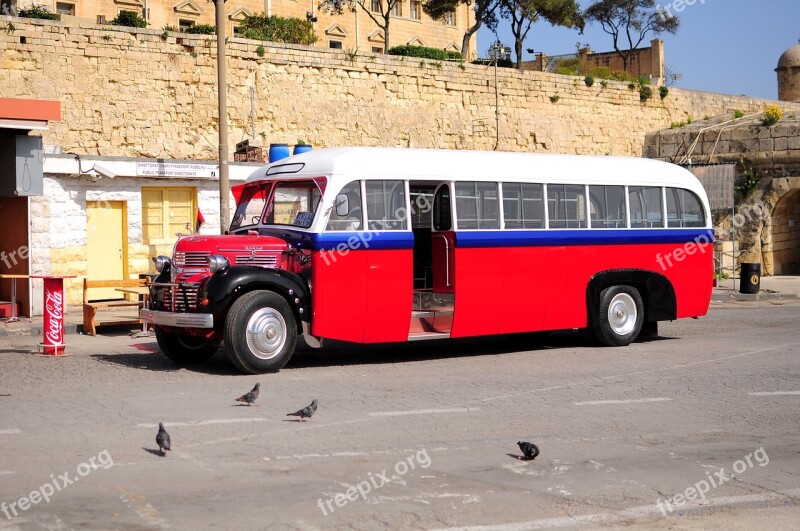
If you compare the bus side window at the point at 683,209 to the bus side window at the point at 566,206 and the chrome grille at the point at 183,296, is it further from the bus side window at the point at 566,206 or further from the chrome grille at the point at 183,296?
the chrome grille at the point at 183,296

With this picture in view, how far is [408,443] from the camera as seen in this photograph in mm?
7859

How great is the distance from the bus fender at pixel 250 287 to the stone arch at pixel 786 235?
22.6 meters

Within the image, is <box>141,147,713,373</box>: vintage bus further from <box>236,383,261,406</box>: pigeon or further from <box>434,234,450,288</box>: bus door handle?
<box>236,383,261,406</box>: pigeon

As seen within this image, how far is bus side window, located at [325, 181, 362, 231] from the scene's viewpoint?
11703mm

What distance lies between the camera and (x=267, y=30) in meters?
40.2

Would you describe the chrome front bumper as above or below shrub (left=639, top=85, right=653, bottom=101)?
below

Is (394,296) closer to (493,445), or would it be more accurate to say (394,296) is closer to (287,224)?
(287,224)

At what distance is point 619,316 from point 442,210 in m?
3.13

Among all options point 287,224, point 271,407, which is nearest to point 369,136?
point 287,224

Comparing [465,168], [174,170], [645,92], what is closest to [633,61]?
[645,92]

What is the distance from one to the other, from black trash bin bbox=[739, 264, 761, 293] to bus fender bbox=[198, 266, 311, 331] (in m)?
14.1

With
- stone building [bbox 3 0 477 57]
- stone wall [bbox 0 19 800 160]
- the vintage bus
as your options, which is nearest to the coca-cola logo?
the vintage bus

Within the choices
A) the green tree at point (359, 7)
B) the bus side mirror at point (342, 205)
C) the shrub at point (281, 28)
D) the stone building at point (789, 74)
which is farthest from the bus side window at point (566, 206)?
the stone building at point (789, 74)

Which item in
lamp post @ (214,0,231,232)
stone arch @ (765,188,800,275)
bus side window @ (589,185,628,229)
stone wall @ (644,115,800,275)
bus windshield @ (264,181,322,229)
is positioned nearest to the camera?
bus windshield @ (264,181,322,229)
